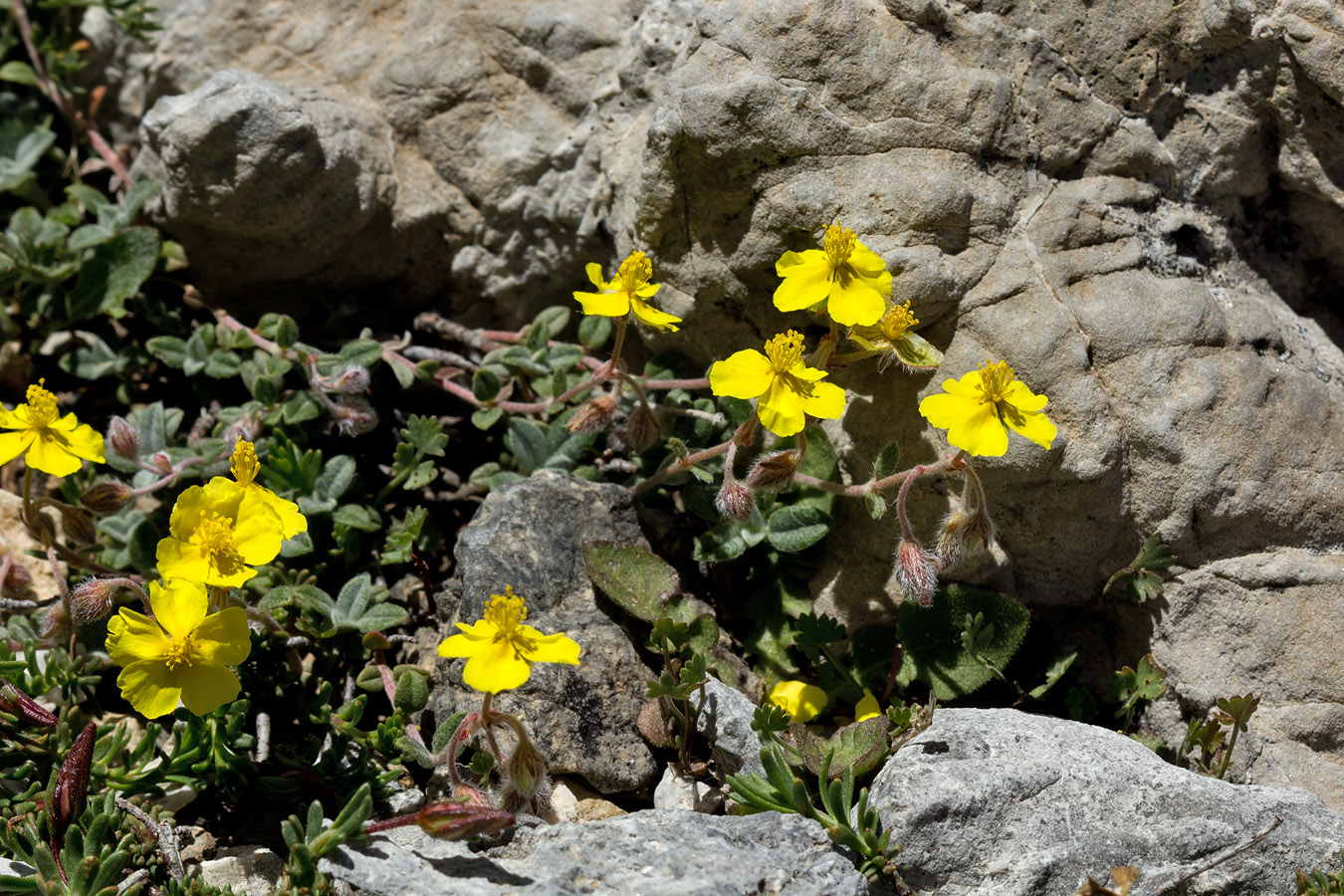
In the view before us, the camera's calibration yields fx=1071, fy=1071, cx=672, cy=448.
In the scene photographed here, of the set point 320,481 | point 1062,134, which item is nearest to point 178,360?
point 320,481

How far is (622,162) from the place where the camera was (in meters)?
4.35

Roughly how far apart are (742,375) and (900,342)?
582 mm

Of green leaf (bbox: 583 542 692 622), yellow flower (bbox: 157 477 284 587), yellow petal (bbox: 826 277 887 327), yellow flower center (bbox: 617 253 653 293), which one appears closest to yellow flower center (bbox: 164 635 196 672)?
yellow flower (bbox: 157 477 284 587)

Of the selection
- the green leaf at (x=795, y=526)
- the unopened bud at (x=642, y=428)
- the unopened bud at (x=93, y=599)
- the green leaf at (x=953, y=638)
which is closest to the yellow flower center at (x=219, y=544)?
the unopened bud at (x=93, y=599)

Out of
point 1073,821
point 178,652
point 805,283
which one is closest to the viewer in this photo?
point 178,652

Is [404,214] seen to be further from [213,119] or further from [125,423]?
[125,423]

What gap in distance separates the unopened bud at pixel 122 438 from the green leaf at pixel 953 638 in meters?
2.91

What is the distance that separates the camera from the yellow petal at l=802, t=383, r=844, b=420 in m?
3.45

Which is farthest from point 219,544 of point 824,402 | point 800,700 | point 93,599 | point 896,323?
point 896,323

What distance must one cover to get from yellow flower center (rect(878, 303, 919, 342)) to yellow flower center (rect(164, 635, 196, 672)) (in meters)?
2.36

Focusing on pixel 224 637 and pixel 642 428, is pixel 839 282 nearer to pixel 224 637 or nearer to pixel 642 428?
pixel 642 428

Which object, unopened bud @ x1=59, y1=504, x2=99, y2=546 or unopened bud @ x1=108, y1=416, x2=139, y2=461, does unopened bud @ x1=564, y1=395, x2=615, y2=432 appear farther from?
unopened bud @ x1=59, y1=504, x2=99, y2=546

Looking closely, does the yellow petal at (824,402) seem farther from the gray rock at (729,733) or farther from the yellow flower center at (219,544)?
the yellow flower center at (219,544)

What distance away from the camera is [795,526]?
394 cm
